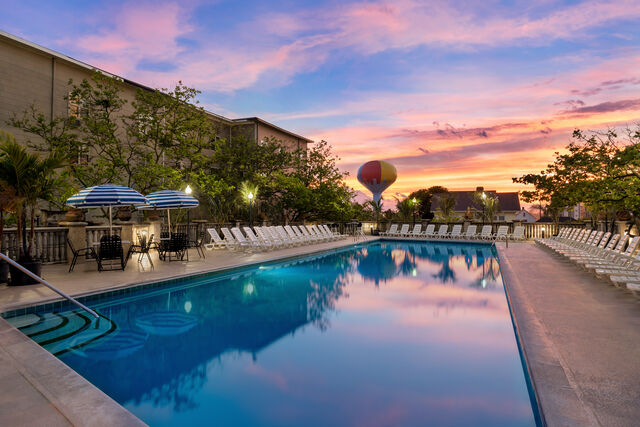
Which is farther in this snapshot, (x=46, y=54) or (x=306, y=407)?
(x=46, y=54)

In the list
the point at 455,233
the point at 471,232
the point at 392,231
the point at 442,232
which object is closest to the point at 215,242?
the point at 392,231

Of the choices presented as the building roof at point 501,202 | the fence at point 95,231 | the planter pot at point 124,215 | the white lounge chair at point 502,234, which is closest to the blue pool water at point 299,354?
the fence at point 95,231

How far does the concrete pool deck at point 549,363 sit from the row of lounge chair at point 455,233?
1534 centimetres

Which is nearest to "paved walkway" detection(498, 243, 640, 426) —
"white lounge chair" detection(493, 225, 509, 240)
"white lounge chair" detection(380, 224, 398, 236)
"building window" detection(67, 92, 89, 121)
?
"white lounge chair" detection(493, 225, 509, 240)

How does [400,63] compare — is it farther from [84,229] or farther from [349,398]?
[349,398]

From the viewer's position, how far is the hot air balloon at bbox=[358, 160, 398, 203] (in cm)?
4672

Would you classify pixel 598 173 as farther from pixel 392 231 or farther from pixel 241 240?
pixel 241 240

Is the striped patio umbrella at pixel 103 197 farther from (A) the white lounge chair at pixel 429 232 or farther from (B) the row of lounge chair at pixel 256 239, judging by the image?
(A) the white lounge chair at pixel 429 232

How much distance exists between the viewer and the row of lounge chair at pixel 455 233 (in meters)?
22.1

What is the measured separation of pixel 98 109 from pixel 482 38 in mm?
15219

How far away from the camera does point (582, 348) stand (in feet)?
13.6

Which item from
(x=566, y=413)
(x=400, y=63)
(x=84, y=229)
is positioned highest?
(x=400, y=63)

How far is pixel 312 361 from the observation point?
4.84m

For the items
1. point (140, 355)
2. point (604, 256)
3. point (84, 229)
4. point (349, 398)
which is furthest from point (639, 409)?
point (84, 229)
